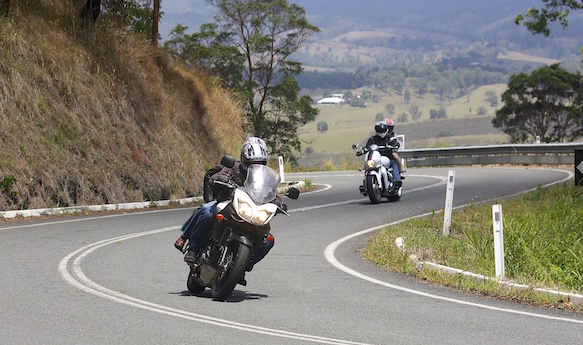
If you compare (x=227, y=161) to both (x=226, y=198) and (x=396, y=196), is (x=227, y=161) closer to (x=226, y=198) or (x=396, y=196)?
(x=226, y=198)

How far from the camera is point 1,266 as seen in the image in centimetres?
1195

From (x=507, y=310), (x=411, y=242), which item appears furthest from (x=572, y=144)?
(x=507, y=310)

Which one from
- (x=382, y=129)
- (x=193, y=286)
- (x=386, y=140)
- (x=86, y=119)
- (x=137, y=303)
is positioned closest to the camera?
(x=137, y=303)

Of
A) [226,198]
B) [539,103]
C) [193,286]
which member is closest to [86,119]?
[193,286]

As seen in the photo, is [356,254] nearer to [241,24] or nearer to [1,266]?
[1,266]

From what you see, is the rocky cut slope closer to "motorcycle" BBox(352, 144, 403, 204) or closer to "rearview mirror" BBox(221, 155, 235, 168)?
"motorcycle" BBox(352, 144, 403, 204)

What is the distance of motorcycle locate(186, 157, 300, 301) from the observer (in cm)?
949

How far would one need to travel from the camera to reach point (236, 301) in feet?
32.6

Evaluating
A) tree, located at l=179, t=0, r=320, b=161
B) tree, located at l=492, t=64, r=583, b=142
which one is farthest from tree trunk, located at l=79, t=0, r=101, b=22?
tree, located at l=492, t=64, r=583, b=142

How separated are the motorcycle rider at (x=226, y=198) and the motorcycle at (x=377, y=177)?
11.5m

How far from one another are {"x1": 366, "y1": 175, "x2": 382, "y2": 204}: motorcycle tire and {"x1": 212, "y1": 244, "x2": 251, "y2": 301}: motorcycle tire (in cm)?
1193

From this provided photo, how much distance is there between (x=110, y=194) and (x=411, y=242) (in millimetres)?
9552

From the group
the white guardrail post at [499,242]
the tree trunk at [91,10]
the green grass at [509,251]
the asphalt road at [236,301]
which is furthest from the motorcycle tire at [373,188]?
the white guardrail post at [499,242]

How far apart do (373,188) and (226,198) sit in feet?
38.9
